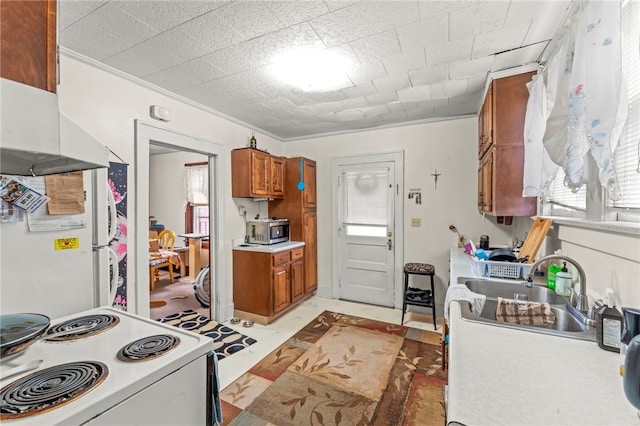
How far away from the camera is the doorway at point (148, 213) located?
2.39 metres

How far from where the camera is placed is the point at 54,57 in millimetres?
664

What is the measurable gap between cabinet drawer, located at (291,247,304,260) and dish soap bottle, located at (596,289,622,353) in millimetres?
3006

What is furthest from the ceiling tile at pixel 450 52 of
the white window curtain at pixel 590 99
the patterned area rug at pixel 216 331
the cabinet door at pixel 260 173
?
the patterned area rug at pixel 216 331

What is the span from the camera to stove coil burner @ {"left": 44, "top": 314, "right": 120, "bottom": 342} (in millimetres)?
1183

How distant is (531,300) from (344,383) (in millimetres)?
1479

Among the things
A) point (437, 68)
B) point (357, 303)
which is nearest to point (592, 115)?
point (437, 68)

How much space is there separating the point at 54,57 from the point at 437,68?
2.42m

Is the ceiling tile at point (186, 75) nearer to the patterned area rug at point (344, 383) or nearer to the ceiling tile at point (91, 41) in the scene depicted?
the ceiling tile at point (91, 41)

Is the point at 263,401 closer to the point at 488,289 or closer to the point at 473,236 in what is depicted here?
the point at 488,289

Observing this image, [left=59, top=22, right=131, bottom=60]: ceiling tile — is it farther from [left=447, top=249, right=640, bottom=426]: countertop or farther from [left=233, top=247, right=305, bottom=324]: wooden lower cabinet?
[left=447, top=249, right=640, bottom=426]: countertop

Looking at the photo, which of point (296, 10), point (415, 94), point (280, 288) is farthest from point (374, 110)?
point (280, 288)

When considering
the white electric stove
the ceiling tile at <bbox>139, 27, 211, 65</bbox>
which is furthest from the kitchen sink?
the ceiling tile at <bbox>139, 27, 211, 65</bbox>

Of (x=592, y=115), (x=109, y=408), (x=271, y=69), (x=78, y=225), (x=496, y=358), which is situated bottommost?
(x=109, y=408)

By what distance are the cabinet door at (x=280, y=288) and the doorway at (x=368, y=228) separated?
0.92m
